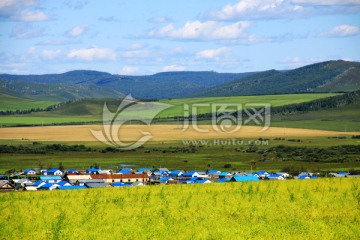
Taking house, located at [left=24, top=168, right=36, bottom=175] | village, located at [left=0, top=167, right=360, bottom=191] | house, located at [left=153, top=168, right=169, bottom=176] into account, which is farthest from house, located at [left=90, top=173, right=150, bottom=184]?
house, located at [left=24, top=168, right=36, bottom=175]

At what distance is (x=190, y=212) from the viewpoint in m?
20.6

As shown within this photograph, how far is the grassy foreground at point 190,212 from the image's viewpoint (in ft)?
57.0

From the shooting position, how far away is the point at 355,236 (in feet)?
53.9

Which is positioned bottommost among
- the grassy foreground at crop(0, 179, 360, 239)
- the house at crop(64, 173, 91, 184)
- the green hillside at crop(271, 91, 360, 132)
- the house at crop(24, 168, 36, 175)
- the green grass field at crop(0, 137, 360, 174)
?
the green grass field at crop(0, 137, 360, 174)

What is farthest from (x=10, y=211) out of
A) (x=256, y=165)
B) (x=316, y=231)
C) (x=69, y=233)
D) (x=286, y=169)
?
(x=256, y=165)

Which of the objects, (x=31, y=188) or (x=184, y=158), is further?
(x=184, y=158)

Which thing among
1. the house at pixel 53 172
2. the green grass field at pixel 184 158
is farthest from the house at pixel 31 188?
the green grass field at pixel 184 158

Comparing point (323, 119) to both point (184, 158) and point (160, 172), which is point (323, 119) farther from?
point (160, 172)

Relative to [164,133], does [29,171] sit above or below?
below

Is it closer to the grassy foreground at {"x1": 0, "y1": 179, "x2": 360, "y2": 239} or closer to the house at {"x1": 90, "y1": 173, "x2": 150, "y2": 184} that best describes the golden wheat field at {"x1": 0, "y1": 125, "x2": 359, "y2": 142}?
the house at {"x1": 90, "y1": 173, "x2": 150, "y2": 184}

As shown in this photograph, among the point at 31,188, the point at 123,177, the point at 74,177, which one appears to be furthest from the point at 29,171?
the point at 31,188

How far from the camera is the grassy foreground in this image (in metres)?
17.4

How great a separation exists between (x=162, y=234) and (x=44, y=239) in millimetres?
3002

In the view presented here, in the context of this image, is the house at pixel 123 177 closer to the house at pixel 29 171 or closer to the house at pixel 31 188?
the house at pixel 31 188
